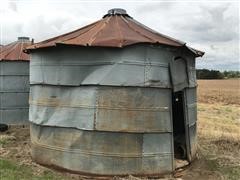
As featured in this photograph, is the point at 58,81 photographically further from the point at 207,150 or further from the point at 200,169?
the point at 207,150

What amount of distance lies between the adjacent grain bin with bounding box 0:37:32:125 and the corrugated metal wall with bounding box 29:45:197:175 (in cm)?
633

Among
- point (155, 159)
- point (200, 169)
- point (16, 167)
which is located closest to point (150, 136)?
point (155, 159)

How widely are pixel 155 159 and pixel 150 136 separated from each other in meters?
0.50

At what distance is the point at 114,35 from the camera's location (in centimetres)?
870

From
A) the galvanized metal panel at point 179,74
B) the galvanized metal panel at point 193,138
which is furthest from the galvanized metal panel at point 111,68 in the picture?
the galvanized metal panel at point 193,138

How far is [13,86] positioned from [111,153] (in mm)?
7584

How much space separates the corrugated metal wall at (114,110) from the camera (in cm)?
842

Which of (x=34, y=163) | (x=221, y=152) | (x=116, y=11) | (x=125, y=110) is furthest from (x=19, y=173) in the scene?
(x=221, y=152)

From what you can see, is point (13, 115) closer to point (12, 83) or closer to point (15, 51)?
point (12, 83)

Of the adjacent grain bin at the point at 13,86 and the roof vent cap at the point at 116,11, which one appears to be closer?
the roof vent cap at the point at 116,11

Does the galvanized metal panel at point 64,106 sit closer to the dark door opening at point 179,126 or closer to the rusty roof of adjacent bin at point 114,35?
the rusty roof of adjacent bin at point 114,35

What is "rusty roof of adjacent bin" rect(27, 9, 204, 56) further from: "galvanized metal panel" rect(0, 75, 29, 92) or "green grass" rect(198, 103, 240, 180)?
"galvanized metal panel" rect(0, 75, 29, 92)

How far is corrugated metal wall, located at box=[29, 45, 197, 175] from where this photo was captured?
842 cm

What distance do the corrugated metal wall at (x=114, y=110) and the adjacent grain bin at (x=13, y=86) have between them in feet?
20.8
